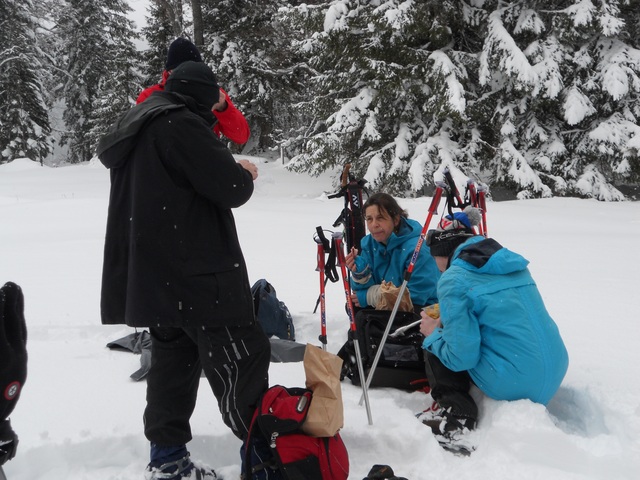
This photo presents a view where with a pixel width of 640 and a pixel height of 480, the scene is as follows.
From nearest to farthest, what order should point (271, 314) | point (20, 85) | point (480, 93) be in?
point (271, 314) < point (480, 93) < point (20, 85)

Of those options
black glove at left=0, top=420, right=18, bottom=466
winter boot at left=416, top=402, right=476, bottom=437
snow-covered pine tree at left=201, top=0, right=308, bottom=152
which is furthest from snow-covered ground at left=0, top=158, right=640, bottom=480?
snow-covered pine tree at left=201, top=0, right=308, bottom=152

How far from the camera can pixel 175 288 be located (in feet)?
6.14

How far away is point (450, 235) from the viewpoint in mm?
2816

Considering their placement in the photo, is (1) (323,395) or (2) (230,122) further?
(2) (230,122)

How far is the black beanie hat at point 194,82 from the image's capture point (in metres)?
1.99

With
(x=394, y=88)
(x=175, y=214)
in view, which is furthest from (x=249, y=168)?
(x=394, y=88)

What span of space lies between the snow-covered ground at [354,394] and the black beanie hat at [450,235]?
0.82 m

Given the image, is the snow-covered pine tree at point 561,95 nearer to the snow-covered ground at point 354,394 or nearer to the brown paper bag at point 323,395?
the snow-covered ground at point 354,394

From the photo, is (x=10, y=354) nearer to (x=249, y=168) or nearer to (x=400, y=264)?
(x=249, y=168)

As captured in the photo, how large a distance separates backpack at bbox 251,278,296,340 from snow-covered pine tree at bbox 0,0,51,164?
2219cm

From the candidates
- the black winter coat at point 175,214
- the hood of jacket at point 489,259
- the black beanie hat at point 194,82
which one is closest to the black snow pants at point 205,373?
the black winter coat at point 175,214

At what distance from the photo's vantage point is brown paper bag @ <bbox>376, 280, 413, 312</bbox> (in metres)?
3.45

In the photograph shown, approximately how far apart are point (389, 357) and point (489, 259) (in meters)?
1.06

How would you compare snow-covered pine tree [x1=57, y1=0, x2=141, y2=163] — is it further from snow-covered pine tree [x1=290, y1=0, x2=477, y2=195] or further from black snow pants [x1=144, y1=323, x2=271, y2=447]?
black snow pants [x1=144, y1=323, x2=271, y2=447]
